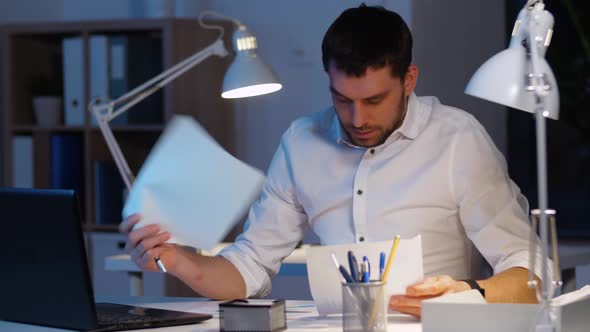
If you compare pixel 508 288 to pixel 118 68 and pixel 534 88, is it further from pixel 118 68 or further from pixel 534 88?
pixel 118 68

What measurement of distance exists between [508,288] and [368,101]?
49 centimetres

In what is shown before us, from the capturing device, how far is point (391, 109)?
6.86 feet

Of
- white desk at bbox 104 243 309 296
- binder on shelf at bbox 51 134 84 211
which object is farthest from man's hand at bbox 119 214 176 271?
binder on shelf at bbox 51 134 84 211

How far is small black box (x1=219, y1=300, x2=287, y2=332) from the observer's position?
5.25ft

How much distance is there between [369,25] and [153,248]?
656 millimetres

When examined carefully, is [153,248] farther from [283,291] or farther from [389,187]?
[283,291]

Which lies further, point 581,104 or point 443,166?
point 581,104

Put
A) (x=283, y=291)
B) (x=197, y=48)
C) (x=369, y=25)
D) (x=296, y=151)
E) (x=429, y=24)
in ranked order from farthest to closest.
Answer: (x=197, y=48) < (x=283, y=291) < (x=429, y=24) < (x=296, y=151) < (x=369, y=25)

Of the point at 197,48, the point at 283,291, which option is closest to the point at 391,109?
the point at 283,291

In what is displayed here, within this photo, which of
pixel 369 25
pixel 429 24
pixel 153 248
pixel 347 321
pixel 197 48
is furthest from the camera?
pixel 197 48

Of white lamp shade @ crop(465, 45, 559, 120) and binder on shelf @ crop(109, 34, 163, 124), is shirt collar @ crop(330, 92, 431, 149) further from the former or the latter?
binder on shelf @ crop(109, 34, 163, 124)

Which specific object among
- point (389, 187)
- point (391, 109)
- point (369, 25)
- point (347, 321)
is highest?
point (369, 25)

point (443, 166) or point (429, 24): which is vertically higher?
point (429, 24)

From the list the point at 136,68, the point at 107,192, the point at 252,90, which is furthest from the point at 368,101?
the point at 107,192
